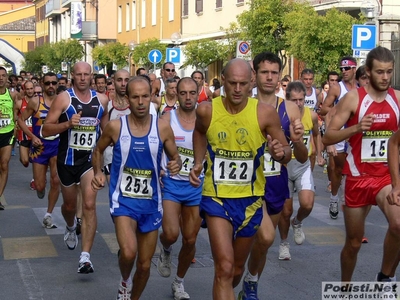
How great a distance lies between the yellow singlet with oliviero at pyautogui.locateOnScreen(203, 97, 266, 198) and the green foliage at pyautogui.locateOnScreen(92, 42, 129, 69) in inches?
1807

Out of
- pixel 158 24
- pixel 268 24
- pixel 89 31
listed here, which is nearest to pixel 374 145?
pixel 268 24

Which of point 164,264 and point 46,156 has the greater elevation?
point 46,156

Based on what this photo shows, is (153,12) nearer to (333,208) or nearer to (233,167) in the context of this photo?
(333,208)

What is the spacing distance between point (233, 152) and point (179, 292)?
1.94 meters

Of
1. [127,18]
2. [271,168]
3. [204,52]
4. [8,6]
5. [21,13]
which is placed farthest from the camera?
[8,6]

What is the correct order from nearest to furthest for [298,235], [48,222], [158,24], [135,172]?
[135,172]
[298,235]
[48,222]
[158,24]

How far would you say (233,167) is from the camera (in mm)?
6238

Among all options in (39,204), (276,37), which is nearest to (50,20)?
(276,37)

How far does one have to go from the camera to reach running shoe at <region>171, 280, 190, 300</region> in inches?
300

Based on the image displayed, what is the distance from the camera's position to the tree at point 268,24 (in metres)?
30.8

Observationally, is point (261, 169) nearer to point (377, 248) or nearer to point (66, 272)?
point (66, 272)

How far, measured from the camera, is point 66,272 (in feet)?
28.9

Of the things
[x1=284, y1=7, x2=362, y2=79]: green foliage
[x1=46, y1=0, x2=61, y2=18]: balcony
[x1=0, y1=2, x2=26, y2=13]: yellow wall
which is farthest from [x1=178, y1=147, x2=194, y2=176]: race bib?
[x1=0, y1=2, x2=26, y2=13]: yellow wall

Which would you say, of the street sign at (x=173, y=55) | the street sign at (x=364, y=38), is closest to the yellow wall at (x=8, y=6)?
the street sign at (x=173, y=55)
